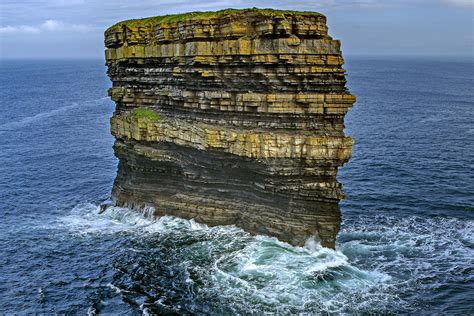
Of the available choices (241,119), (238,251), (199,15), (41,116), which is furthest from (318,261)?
(41,116)

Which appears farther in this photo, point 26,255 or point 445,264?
point 26,255

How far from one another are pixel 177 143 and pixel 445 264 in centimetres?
2480

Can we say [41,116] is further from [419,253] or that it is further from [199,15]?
[419,253]

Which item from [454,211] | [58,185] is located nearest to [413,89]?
[454,211]

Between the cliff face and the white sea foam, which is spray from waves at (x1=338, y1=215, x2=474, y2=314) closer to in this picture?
the white sea foam

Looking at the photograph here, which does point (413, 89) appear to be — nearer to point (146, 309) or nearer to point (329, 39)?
point (329, 39)

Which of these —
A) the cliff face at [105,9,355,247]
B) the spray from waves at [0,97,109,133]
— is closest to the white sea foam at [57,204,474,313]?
the cliff face at [105,9,355,247]

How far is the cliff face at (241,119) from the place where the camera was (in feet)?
131

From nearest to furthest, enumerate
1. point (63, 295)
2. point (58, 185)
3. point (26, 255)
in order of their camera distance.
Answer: point (63, 295) → point (26, 255) → point (58, 185)

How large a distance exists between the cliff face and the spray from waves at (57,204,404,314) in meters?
2.01

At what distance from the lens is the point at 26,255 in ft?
140

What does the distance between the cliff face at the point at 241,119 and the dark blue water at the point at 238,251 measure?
272 centimetres

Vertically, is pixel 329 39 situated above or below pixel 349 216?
above

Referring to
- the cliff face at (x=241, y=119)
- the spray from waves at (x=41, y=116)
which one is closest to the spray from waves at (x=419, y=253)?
the cliff face at (x=241, y=119)
